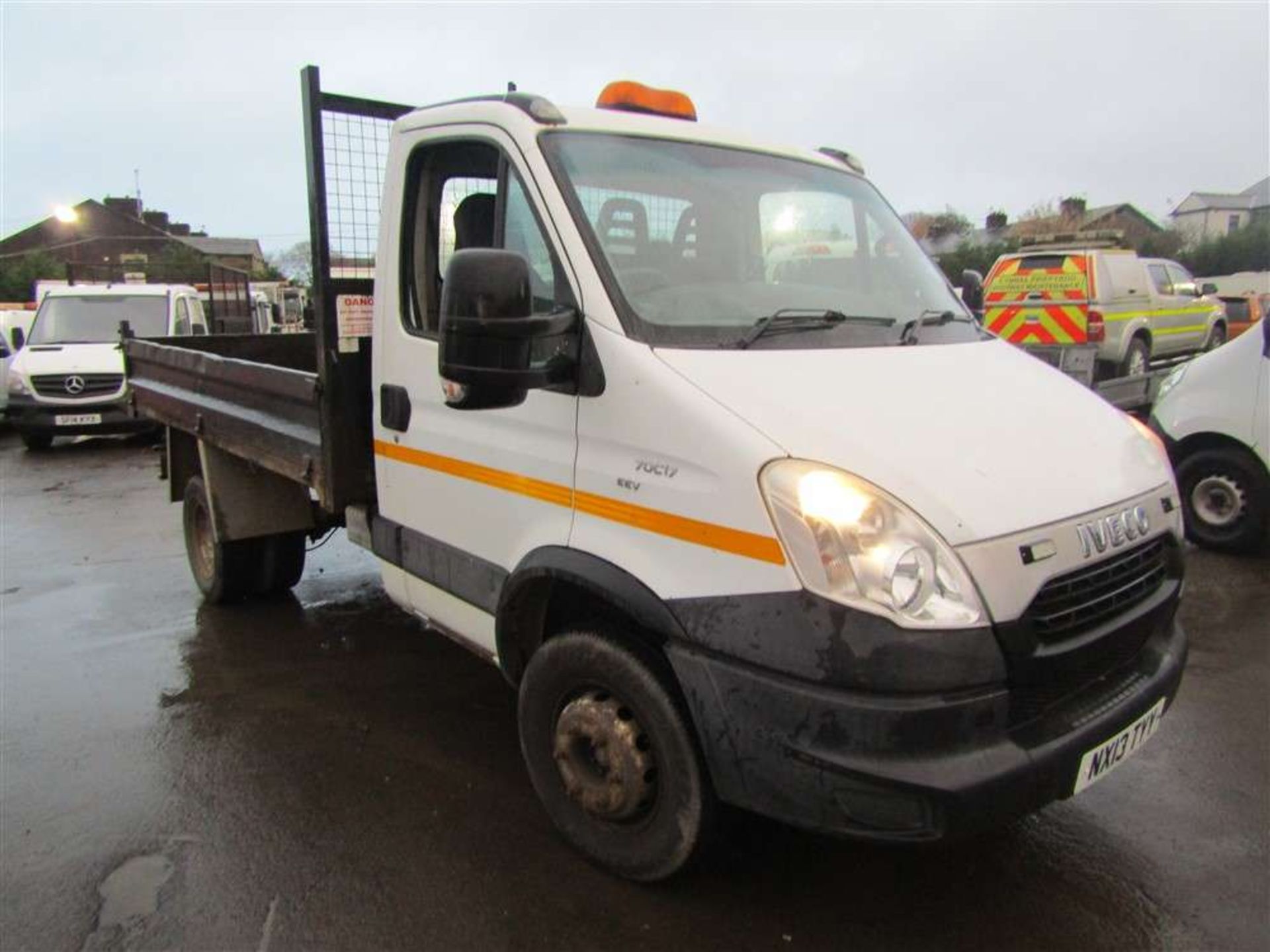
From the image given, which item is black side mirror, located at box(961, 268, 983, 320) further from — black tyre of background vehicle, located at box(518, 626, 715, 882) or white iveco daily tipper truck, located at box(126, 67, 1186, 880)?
black tyre of background vehicle, located at box(518, 626, 715, 882)

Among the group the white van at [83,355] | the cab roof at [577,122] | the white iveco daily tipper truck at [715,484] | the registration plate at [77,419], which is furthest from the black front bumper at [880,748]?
the registration plate at [77,419]

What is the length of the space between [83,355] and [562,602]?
11.9 meters

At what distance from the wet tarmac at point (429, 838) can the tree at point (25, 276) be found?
4081 cm

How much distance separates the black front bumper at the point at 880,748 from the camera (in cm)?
207

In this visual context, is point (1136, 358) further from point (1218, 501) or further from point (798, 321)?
point (798, 321)

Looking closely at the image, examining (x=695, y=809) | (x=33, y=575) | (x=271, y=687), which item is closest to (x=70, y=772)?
(x=271, y=687)

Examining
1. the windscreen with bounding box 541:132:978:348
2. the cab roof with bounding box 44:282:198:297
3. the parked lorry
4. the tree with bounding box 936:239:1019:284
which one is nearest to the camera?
the windscreen with bounding box 541:132:978:348

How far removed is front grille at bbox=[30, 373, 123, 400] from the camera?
1186cm

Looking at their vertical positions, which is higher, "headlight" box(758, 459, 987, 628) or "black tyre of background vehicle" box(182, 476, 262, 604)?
"headlight" box(758, 459, 987, 628)

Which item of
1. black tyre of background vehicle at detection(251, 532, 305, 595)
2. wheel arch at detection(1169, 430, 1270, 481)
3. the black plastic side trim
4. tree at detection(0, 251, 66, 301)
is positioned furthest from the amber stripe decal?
tree at detection(0, 251, 66, 301)

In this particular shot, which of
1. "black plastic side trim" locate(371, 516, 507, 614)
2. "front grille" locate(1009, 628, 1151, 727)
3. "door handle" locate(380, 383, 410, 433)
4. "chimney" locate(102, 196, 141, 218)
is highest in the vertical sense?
"chimney" locate(102, 196, 141, 218)

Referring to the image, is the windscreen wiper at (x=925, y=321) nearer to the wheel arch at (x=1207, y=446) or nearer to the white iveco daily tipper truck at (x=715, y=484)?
the white iveco daily tipper truck at (x=715, y=484)

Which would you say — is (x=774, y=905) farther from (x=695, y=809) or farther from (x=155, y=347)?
(x=155, y=347)

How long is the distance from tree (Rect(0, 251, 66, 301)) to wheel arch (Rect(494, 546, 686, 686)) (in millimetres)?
42542
